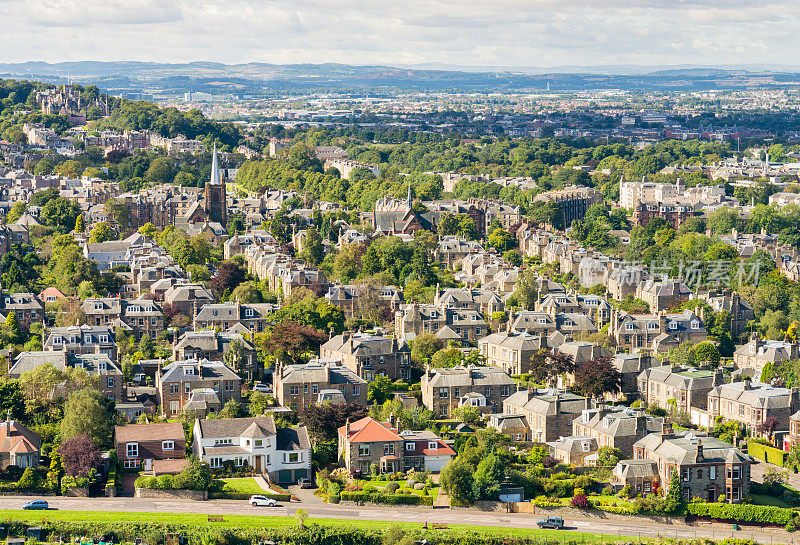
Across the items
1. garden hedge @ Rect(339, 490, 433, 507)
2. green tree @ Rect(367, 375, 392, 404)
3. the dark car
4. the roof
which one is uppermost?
the roof

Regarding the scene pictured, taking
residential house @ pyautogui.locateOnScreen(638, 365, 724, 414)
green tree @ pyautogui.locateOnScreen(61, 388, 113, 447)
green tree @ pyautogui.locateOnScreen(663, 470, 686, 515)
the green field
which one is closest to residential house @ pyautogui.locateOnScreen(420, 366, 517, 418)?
residential house @ pyautogui.locateOnScreen(638, 365, 724, 414)

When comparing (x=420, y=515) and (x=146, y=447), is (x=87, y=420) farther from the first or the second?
(x=420, y=515)

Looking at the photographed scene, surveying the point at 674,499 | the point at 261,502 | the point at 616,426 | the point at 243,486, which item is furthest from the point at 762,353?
the point at 261,502

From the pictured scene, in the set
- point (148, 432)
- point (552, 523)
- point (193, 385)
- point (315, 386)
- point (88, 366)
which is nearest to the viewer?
point (552, 523)

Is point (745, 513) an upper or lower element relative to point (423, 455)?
lower

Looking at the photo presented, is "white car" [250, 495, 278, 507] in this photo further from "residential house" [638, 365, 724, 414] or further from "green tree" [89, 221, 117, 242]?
"green tree" [89, 221, 117, 242]

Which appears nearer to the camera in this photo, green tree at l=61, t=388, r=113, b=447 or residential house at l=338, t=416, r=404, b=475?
residential house at l=338, t=416, r=404, b=475

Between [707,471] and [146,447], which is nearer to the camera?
[707,471]

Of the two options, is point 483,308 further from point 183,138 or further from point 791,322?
point 183,138
